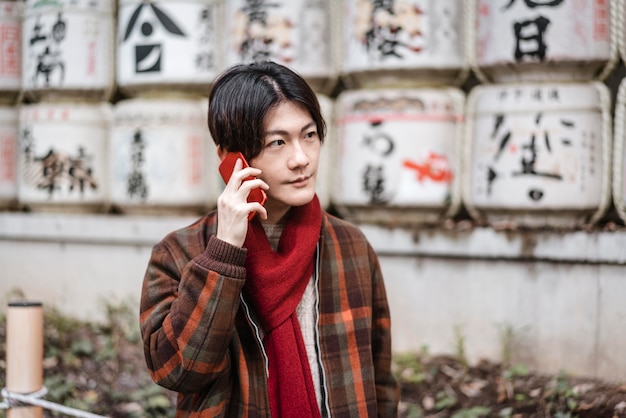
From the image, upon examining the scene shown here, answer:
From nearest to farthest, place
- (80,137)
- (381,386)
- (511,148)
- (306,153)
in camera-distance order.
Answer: (306,153)
(381,386)
(511,148)
(80,137)

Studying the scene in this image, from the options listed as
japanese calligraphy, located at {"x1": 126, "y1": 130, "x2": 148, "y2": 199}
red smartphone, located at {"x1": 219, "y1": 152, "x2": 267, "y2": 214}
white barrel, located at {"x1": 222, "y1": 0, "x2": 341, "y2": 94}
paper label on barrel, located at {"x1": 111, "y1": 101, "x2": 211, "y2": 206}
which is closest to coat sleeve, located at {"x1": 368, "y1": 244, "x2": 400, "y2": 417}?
red smartphone, located at {"x1": 219, "y1": 152, "x2": 267, "y2": 214}

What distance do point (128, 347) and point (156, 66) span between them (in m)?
1.67

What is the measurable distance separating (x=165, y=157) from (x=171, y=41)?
69cm

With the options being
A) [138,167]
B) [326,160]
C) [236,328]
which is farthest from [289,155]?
[138,167]

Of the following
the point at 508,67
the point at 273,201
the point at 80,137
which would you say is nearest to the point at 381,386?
the point at 273,201

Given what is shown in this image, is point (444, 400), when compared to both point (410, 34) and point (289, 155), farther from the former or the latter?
point (289, 155)

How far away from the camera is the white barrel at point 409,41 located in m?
3.91

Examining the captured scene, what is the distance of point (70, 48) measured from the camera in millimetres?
4789

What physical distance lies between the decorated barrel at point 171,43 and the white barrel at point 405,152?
3.48 ft

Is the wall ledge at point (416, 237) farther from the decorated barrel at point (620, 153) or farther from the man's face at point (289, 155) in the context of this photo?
the man's face at point (289, 155)

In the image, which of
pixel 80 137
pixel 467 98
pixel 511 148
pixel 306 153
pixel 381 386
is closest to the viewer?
pixel 306 153

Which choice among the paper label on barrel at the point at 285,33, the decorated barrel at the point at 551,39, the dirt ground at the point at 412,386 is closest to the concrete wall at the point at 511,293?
the dirt ground at the point at 412,386

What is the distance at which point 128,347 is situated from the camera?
14.3 ft

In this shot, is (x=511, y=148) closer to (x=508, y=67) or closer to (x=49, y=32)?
(x=508, y=67)
